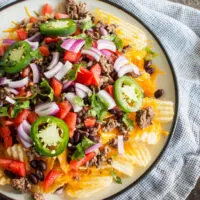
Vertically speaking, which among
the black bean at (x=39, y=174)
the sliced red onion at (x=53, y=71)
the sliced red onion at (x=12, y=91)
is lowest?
the black bean at (x=39, y=174)

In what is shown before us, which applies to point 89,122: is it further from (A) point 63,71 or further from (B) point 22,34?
(B) point 22,34

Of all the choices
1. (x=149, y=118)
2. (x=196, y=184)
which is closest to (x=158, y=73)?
(x=149, y=118)

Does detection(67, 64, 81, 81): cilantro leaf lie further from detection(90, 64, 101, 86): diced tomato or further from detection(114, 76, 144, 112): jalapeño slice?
detection(114, 76, 144, 112): jalapeño slice

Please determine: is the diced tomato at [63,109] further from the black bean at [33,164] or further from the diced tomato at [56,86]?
the black bean at [33,164]

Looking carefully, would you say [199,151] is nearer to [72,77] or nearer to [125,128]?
[125,128]

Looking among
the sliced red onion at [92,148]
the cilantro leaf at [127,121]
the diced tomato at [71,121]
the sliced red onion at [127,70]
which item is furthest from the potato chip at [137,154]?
the sliced red onion at [127,70]
